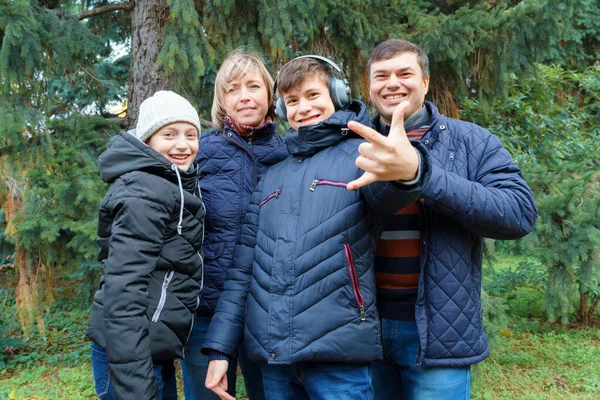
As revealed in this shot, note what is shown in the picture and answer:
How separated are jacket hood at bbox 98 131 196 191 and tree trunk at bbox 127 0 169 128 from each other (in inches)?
96.2

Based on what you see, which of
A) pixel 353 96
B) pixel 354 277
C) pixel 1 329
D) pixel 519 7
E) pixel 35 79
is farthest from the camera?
pixel 1 329

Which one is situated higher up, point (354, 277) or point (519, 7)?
point (519, 7)

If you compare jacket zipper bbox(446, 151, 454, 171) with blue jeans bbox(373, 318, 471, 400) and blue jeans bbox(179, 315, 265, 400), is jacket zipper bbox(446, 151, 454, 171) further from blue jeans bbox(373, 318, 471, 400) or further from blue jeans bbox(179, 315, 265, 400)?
blue jeans bbox(179, 315, 265, 400)

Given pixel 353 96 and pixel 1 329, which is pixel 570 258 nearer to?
pixel 353 96

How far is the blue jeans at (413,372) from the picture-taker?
6.28 ft

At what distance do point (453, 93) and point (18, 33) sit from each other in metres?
3.84

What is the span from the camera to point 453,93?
4902 mm

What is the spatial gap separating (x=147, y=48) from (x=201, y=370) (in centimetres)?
305

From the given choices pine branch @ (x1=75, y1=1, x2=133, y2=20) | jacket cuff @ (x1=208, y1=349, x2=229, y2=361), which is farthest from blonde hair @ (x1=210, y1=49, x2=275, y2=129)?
pine branch @ (x1=75, y1=1, x2=133, y2=20)

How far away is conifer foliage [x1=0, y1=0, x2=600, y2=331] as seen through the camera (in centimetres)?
371

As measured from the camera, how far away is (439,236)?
1.89m

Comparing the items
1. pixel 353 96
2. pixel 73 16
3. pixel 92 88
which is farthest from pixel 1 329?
pixel 353 96

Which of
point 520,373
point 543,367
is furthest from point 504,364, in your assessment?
point 543,367

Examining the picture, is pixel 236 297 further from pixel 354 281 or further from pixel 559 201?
pixel 559 201
